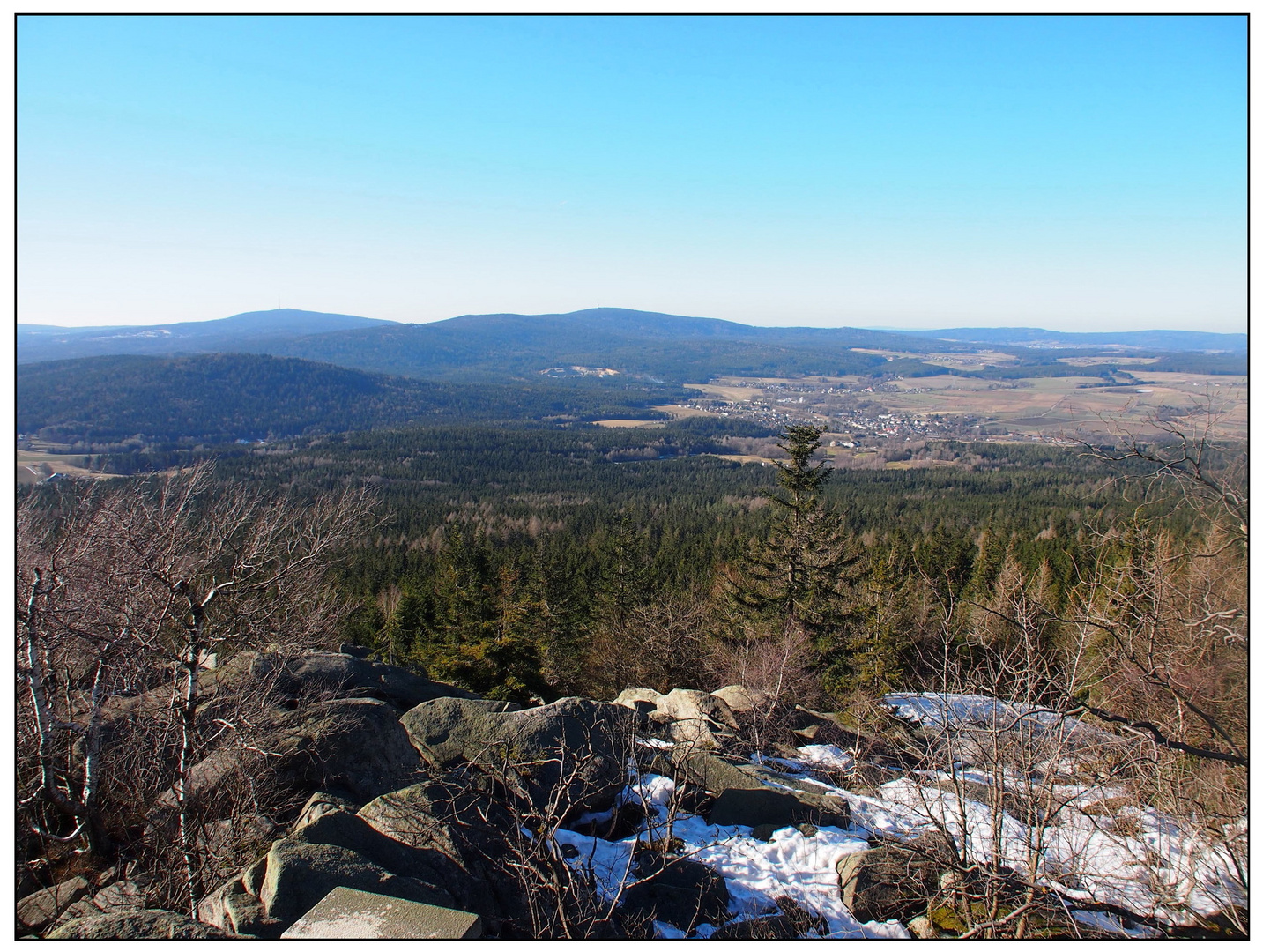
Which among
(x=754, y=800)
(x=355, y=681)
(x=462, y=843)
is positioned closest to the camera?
(x=462, y=843)

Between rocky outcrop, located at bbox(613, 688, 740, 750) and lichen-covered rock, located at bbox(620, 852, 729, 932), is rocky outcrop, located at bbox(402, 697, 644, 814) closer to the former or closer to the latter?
lichen-covered rock, located at bbox(620, 852, 729, 932)

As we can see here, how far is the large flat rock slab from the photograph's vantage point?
596cm

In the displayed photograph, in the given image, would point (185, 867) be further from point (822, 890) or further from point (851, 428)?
point (851, 428)

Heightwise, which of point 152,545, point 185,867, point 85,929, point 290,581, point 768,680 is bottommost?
point 768,680

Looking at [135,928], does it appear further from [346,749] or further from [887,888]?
[887,888]

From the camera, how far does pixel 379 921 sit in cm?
616

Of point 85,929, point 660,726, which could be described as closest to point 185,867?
point 85,929

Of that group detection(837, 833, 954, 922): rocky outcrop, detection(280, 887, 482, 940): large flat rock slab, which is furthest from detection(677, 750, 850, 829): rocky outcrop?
detection(280, 887, 482, 940): large flat rock slab

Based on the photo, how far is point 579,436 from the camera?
6314 inches

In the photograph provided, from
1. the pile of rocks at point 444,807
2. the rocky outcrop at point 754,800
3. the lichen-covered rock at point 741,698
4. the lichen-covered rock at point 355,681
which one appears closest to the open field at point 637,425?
the lichen-covered rock at point 741,698

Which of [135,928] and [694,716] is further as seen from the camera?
[694,716]

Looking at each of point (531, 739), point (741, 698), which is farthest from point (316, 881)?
point (741, 698)

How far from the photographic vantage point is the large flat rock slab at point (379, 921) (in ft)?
19.6

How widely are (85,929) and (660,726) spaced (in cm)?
1215
